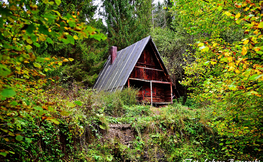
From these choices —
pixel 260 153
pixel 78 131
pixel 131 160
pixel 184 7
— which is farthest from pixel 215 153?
pixel 184 7

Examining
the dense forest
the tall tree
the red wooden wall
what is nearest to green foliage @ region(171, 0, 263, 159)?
the dense forest

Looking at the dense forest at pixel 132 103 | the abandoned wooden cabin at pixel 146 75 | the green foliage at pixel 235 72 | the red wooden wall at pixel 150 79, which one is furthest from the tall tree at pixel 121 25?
the green foliage at pixel 235 72

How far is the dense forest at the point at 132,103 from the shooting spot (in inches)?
72.4

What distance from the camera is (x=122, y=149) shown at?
19.3ft

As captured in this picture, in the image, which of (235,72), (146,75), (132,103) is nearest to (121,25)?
(146,75)

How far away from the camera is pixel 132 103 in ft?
31.1

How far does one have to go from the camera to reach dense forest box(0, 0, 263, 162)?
184 cm

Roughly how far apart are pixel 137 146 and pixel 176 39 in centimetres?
1350

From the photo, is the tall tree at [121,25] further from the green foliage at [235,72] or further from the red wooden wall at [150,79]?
the green foliage at [235,72]

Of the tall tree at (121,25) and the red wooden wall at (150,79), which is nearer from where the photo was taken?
the red wooden wall at (150,79)

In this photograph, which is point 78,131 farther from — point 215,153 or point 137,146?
point 215,153

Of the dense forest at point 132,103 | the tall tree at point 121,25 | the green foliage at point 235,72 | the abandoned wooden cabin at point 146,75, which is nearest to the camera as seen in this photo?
the dense forest at point 132,103

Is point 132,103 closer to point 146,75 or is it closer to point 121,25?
point 146,75

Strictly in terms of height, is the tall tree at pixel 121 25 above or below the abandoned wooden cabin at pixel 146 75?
above
